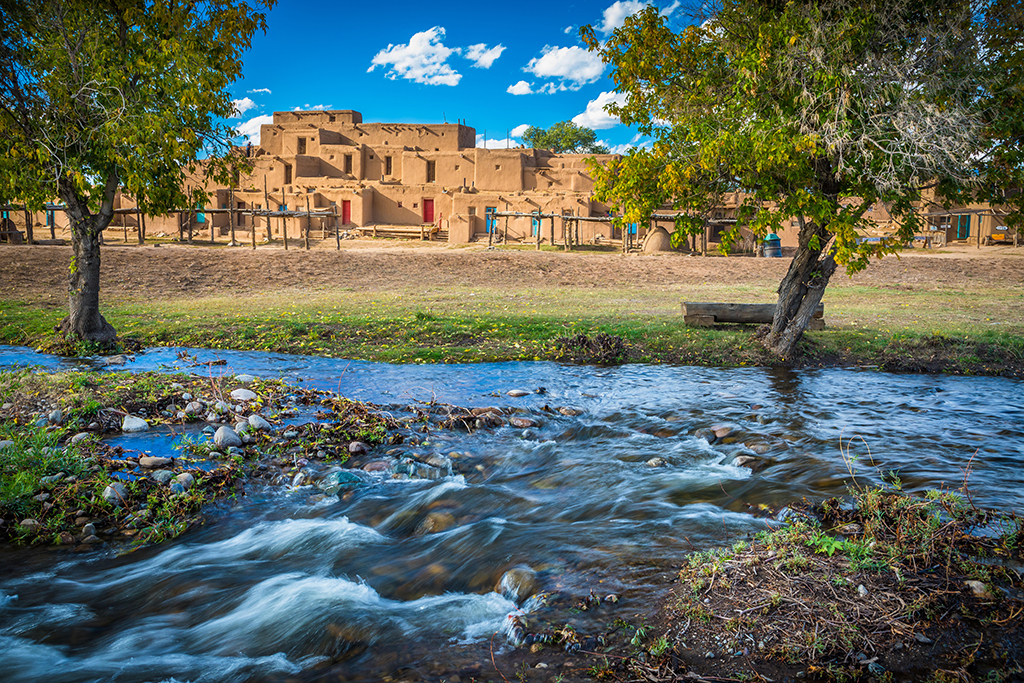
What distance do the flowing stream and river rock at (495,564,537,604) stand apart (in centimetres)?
7

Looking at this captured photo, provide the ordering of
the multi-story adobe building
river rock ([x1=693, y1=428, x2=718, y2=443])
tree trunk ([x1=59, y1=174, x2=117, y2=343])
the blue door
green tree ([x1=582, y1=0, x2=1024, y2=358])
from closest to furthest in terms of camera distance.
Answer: river rock ([x1=693, y1=428, x2=718, y2=443]) < green tree ([x1=582, y1=0, x2=1024, y2=358]) < tree trunk ([x1=59, y1=174, x2=117, y2=343]) < the multi-story adobe building < the blue door

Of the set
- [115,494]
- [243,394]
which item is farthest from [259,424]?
[115,494]

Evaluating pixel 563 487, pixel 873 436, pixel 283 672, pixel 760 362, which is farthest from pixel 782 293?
pixel 283 672

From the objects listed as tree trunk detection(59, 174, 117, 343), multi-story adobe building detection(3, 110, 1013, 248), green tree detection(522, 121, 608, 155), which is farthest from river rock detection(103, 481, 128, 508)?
green tree detection(522, 121, 608, 155)

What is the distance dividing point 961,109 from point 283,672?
10.0 meters

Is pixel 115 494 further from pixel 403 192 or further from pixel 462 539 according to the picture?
pixel 403 192

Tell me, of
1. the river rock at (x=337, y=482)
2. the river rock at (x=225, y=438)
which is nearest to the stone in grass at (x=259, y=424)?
the river rock at (x=225, y=438)

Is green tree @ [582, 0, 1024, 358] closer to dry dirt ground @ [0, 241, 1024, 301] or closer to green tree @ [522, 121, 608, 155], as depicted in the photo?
dry dirt ground @ [0, 241, 1024, 301]

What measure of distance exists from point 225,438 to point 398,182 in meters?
47.5

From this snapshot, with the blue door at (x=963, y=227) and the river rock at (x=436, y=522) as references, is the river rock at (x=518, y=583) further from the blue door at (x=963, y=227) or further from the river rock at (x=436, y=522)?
the blue door at (x=963, y=227)

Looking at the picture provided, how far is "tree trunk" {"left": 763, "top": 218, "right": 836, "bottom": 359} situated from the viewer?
11625 mm

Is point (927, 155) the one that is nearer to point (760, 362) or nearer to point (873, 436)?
point (873, 436)

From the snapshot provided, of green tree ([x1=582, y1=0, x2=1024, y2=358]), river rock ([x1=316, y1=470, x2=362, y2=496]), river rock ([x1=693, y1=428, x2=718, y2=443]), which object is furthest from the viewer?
green tree ([x1=582, y1=0, x2=1024, y2=358])

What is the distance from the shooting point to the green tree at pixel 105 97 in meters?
9.91
